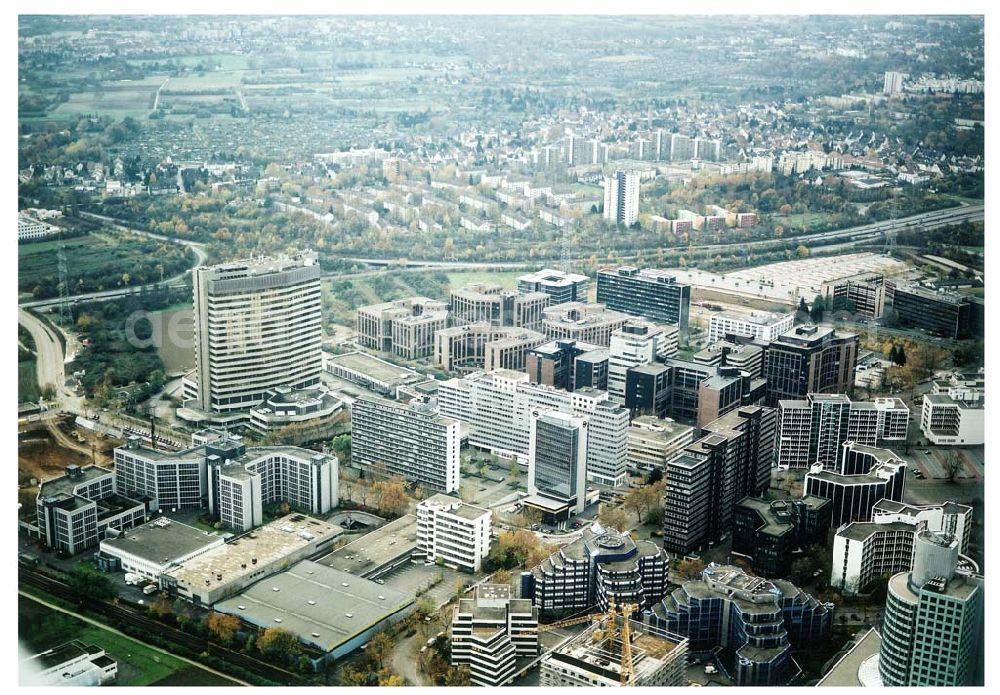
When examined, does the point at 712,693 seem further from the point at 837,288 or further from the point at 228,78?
the point at 228,78

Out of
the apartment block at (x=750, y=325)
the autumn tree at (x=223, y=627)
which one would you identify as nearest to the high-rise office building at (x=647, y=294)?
the apartment block at (x=750, y=325)

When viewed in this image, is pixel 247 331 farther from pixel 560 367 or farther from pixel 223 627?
pixel 223 627

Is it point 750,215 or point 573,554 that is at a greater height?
point 750,215

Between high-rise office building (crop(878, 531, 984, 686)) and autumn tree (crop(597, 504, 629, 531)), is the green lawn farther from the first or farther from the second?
high-rise office building (crop(878, 531, 984, 686))

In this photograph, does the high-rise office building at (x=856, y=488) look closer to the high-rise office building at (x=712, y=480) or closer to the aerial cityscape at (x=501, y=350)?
the aerial cityscape at (x=501, y=350)

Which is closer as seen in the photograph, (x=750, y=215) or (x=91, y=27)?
(x=91, y=27)

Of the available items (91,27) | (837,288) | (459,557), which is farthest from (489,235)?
(459,557)

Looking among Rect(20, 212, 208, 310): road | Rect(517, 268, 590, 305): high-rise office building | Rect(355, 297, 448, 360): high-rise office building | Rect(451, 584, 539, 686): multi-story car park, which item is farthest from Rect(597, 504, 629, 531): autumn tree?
Rect(20, 212, 208, 310): road

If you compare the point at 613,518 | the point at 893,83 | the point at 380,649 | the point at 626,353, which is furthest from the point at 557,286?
the point at 380,649
